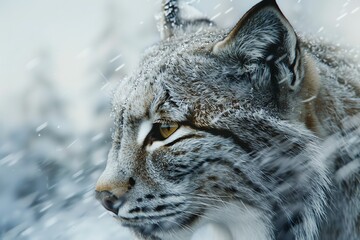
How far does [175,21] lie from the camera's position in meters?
2.01

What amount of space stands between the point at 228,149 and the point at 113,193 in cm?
31

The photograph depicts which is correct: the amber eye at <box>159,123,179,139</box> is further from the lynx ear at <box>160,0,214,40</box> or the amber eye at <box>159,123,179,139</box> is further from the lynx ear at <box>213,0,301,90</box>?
the lynx ear at <box>160,0,214,40</box>

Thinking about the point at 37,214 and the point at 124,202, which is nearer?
the point at 124,202

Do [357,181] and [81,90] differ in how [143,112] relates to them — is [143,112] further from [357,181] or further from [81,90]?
[81,90]

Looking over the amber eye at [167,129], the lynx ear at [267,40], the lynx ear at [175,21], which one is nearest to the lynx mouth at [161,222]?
the amber eye at [167,129]

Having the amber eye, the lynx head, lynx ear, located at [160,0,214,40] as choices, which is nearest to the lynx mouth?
the lynx head

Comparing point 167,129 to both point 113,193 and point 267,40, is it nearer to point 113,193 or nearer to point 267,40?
point 113,193

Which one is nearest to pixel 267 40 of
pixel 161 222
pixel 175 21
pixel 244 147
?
pixel 244 147

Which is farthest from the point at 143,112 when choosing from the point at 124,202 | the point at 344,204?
the point at 344,204

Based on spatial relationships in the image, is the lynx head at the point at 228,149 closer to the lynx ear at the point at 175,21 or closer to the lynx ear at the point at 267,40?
the lynx ear at the point at 267,40

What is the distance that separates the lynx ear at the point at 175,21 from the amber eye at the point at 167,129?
1.86 ft

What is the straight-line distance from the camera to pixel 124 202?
1453 mm

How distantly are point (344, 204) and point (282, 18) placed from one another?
52cm

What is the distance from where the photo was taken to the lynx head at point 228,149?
1.44m
